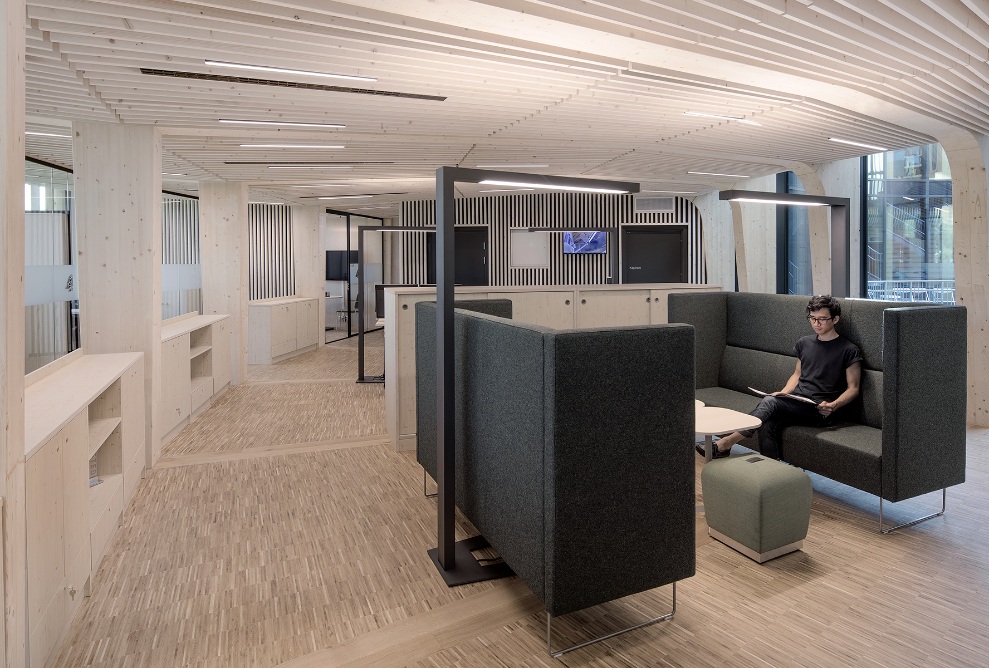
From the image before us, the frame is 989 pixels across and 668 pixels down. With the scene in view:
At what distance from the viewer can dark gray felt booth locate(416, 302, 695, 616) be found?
2408 millimetres

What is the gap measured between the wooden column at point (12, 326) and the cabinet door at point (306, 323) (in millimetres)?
9968

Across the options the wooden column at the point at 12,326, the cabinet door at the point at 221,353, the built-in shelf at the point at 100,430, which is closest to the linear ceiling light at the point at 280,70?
the wooden column at the point at 12,326

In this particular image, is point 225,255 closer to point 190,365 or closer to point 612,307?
point 190,365

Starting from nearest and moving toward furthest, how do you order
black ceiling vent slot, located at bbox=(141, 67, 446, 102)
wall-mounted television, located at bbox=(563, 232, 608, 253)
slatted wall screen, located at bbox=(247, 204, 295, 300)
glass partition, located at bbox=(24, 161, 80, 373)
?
glass partition, located at bbox=(24, 161, 80, 373) → black ceiling vent slot, located at bbox=(141, 67, 446, 102) → slatted wall screen, located at bbox=(247, 204, 295, 300) → wall-mounted television, located at bbox=(563, 232, 608, 253)

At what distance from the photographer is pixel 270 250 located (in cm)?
1339

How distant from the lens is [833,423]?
4242 mm

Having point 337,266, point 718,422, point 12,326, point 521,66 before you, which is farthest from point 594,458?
point 337,266

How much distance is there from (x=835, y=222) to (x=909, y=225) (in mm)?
3488

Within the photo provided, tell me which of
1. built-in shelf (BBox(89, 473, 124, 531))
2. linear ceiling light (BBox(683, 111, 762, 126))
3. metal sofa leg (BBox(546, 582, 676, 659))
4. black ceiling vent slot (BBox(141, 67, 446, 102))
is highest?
linear ceiling light (BBox(683, 111, 762, 126))

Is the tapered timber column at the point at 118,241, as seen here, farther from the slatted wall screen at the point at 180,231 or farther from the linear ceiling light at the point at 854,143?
→ the linear ceiling light at the point at 854,143

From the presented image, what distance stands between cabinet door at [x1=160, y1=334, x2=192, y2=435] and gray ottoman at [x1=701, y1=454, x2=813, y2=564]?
4951mm

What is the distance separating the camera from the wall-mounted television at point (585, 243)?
44.7 ft

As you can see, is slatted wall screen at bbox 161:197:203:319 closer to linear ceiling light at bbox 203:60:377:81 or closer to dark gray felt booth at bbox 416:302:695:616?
linear ceiling light at bbox 203:60:377:81

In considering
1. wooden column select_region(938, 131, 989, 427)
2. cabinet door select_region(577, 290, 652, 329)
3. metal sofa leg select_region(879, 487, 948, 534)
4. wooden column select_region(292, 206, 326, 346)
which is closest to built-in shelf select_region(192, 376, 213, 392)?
cabinet door select_region(577, 290, 652, 329)
